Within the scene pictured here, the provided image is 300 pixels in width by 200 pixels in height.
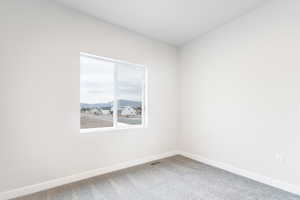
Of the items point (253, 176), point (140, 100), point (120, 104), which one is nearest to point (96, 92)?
point (120, 104)

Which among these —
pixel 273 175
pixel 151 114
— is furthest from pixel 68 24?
pixel 273 175

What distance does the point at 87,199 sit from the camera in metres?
1.97

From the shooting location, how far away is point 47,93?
2.18 metres

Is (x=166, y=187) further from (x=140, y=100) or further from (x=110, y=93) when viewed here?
(x=110, y=93)

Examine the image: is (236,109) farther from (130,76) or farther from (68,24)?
(68,24)

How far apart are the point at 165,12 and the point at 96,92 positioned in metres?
1.85

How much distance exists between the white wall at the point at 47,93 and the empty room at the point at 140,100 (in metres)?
0.01

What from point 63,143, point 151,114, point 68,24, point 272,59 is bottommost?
point 63,143

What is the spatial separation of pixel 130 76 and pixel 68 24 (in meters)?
1.37

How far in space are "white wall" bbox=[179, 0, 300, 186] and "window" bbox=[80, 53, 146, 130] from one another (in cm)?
130

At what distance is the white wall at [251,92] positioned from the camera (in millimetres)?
2213

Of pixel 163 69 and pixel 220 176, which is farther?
pixel 163 69

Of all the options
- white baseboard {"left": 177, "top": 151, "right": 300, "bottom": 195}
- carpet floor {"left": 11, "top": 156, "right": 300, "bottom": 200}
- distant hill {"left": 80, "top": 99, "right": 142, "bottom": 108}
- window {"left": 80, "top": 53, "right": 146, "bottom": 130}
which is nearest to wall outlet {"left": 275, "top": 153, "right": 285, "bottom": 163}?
white baseboard {"left": 177, "top": 151, "right": 300, "bottom": 195}

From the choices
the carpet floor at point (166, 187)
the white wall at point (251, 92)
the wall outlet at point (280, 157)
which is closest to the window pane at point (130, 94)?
the carpet floor at point (166, 187)
